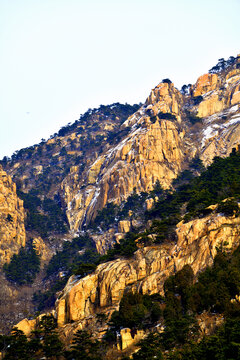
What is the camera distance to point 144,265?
5631 cm

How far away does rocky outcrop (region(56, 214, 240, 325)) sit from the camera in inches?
2082

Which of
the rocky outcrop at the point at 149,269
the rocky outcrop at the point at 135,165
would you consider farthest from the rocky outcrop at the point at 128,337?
the rocky outcrop at the point at 135,165

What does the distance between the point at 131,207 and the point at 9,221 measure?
3953 centimetres

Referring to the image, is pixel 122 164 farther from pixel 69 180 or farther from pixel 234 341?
pixel 234 341

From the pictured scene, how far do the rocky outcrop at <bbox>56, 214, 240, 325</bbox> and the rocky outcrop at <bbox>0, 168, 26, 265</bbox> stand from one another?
177ft

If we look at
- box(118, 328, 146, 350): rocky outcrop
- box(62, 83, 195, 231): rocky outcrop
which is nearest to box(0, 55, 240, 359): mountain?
box(118, 328, 146, 350): rocky outcrop

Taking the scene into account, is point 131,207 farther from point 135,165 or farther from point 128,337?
point 128,337

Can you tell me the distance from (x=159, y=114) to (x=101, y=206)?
152 feet

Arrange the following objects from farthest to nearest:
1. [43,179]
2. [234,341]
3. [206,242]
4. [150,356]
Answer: [43,179]
[206,242]
[150,356]
[234,341]

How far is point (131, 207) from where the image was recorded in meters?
114

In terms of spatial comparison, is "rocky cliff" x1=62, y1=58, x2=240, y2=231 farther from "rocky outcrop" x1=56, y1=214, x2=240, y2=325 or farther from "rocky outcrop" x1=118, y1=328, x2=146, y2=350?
"rocky outcrop" x1=118, y1=328, x2=146, y2=350

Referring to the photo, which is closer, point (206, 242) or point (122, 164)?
point (206, 242)

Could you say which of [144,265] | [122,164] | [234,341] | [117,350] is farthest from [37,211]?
[234,341]

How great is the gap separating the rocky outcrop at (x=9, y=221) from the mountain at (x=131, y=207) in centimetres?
43
